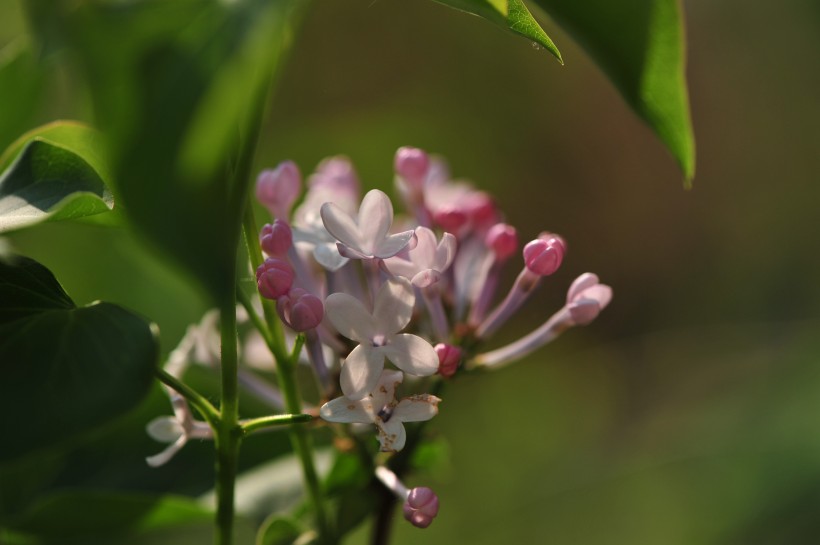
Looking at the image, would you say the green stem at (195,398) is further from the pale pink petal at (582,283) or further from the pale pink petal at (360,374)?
the pale pink petal at (582,283)

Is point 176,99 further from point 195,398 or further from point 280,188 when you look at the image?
point 280,188

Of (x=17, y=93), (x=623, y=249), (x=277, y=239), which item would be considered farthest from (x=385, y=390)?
(x=623, y=249)

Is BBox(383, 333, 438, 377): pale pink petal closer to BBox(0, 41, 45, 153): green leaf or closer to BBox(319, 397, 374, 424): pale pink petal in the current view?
BBox(319, 397, 374, 424): pale pink petal

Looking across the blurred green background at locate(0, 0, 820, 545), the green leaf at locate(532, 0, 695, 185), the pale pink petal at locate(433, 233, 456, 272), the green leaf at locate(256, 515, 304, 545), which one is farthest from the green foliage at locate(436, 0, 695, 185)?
the blurred green background at locate(0, 0, 820, 545)

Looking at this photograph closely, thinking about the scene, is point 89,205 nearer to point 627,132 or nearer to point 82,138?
point 82,138

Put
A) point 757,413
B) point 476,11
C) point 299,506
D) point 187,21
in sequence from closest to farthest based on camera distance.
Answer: point 187,21 < point 476,11 < point 299,506 < point 757,413

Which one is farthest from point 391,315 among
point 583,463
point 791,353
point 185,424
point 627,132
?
point 627,132

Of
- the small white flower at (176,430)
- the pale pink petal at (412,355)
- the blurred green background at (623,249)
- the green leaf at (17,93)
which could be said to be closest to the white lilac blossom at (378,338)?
the pale pink petal at (412,355)
